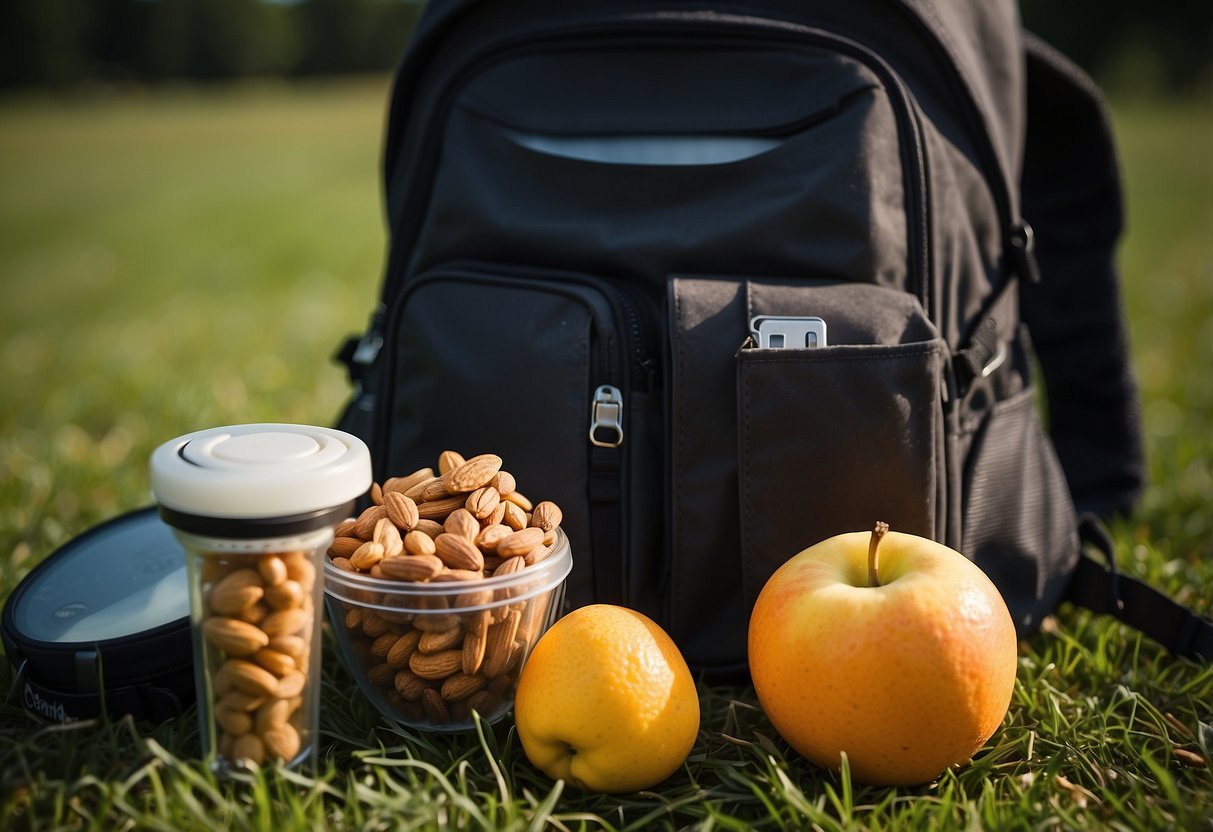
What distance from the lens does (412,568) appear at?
4.45 ft

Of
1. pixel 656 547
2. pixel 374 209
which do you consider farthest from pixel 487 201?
pixel 374 209

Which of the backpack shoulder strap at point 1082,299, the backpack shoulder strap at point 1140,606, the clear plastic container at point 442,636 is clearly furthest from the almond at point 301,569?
the backpack shoulder strap at point 1082,299

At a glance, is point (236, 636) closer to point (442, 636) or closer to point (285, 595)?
point (285, 595)

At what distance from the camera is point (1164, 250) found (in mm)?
6219

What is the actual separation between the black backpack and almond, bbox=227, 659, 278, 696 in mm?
567

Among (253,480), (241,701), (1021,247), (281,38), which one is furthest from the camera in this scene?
(281,38)

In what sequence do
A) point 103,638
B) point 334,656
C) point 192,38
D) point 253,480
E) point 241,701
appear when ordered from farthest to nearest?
point 192,38 → point 334,656 → point 103,638 → point 241,701 → point 253,480

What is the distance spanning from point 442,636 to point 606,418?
1.53 ft

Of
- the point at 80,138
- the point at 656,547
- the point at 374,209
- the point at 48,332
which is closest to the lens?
the point at 656,547

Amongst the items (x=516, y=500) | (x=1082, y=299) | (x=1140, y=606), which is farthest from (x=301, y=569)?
(x=1082, y=299)

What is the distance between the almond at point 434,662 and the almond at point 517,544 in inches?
6.2

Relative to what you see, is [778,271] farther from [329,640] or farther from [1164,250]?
[1164,250]

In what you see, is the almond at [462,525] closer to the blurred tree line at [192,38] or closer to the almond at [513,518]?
the almond at [513,518]

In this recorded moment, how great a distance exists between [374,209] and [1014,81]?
7.68m
